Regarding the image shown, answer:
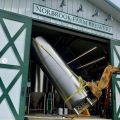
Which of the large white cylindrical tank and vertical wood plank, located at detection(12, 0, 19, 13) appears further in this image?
the large white cylindrical tank

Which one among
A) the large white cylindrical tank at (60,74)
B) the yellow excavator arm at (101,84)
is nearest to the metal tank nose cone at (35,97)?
the large white cylindrical tank at (60,74)

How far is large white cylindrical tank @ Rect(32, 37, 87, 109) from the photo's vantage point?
7.59m

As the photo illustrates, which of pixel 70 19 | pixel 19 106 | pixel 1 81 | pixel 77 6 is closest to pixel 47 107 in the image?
pixel 19 106

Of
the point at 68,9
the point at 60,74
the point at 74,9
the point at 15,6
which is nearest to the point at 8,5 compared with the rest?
the point at 15,6

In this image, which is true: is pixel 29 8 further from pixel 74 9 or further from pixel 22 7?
pixel 74 9

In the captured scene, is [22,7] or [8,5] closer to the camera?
[8,5]

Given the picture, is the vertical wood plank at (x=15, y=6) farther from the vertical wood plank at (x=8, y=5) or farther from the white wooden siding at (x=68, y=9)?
the vertical wood plank at (x=8, y=5)

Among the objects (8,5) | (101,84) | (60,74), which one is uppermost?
(8,5)

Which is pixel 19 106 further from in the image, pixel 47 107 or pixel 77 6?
pixel 77 6

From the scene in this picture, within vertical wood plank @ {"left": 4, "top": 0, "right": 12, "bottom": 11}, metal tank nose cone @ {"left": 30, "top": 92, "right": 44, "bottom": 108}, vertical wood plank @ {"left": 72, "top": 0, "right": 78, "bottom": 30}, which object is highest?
vertical wood plank @ {"left": 72, "top": 0, "right": 78, "bottom": 30}

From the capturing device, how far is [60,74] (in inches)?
313

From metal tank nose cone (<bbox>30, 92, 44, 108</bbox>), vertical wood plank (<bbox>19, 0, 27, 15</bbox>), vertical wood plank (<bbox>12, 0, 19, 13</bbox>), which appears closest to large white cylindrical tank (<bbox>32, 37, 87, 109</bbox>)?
vertical wood plank (<bbox>19, 0, 27, 15</bbox>)

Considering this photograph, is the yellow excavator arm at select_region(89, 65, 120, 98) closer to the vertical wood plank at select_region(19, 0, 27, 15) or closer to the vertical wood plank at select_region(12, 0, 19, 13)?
the vertical wood plank at select_region(19, 0, 27, 15)

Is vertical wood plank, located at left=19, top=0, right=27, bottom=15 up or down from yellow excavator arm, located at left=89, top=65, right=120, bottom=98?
up
